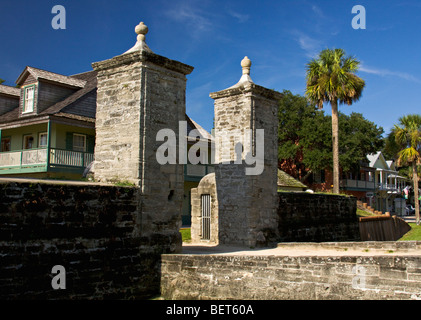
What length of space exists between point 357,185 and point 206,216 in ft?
117

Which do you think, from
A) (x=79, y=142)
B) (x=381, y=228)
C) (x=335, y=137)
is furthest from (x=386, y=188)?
(x=79, y=142)

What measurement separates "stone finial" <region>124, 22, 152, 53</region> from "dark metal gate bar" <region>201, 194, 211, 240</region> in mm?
5954

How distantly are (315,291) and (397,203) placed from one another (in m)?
58.5

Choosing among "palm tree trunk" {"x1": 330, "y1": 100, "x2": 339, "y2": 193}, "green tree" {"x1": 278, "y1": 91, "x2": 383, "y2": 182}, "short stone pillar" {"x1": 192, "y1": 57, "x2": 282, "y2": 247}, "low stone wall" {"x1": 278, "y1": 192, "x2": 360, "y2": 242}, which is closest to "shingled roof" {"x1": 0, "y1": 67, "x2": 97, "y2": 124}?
"short stone pillar" {"x1": 192, "y1": 57, "x2": 282, "y2": 247}

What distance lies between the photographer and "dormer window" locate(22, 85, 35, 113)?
2283 centimetres

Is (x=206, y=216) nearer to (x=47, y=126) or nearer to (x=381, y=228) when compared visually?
(x=381, y=228)

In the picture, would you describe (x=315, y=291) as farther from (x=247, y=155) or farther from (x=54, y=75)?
(x=54, y=75)

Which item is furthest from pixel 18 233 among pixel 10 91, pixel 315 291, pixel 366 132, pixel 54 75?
pixel 366 132

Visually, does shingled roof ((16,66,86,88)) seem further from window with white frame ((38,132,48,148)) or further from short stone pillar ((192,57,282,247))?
short stone pillar ((192,57,282,247))

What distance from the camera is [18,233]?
280 inches

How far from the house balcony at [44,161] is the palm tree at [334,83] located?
14.3m

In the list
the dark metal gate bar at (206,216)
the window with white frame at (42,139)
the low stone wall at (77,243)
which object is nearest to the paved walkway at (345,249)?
the low stone wall at (77,243)

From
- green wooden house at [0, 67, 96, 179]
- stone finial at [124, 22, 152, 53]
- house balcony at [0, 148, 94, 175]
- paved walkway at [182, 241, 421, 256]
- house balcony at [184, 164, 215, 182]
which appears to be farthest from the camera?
house balcony at [184, 164, 215, 182]

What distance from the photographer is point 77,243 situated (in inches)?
313
